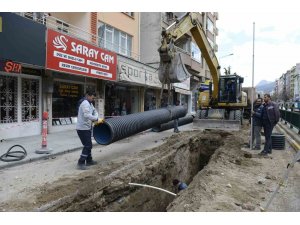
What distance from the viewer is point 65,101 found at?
→ 1400cm

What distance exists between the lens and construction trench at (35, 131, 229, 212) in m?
4.77

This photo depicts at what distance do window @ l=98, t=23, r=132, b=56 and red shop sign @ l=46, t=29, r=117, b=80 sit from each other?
1.76 m

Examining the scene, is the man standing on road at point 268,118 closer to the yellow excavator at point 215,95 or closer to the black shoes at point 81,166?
the yellow excavator at point 215,95

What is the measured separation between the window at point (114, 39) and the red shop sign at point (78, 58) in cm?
176

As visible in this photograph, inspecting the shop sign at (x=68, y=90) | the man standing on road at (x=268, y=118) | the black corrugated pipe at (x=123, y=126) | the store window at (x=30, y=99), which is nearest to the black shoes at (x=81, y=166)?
the black corrugated pipe at (x=123, y=126)

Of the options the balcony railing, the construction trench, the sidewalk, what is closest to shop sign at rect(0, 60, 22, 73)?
the balcony railing

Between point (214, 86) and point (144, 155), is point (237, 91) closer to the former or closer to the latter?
point (214, 86)

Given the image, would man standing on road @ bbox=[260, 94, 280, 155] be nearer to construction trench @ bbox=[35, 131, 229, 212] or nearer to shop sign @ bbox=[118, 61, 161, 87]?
construction trench @ bbox=[35, 131, 229, 212]

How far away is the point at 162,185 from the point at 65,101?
26.9ft

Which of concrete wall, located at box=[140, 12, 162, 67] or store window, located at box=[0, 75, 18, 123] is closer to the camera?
store window, located at box=[0, 75, 18, 123]

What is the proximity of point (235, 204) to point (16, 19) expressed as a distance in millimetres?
9301

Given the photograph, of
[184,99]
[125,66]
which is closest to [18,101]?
[125,66]

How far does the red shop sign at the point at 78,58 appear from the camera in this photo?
11.3 m

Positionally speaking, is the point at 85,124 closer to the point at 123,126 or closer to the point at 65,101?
the point at 123,126
